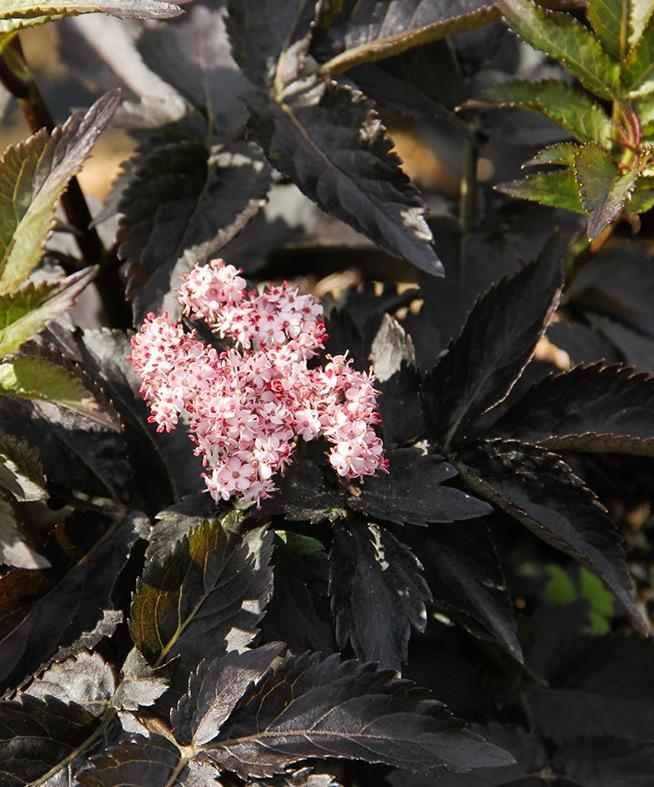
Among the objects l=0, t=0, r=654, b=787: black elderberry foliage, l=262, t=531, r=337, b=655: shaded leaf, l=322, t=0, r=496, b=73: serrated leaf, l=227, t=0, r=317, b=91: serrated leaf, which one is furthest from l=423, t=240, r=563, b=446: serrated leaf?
l=227, t=0, r=317, b=91: serrated leaf

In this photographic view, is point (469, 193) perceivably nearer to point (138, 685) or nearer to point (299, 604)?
point (299, 604)

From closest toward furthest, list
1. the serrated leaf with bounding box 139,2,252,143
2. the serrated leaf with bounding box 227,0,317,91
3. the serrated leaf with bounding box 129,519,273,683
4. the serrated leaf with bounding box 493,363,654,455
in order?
the serrated leaf with bounding box 129,519,273,683, the serrated leaf with bounding box 493,363,654,455, the serrated leaf with bounding box 227,0,317,91, the serrated leaf with bounding box 139,2,252,143

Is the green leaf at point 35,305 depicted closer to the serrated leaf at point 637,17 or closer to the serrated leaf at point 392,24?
the serrated leaf at point 392,24

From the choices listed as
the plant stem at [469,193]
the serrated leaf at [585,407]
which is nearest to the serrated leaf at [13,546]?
the serrated leaf at [585,407]

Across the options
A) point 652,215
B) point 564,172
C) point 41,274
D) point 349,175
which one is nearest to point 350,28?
point 349,175

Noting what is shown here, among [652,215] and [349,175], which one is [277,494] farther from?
[652,215]

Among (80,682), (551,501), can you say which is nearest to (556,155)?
(551,501)

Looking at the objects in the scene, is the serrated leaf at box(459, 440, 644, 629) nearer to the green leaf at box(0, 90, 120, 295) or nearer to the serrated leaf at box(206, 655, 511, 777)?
the serrated leaf at box(206, 655, 511, 777)
